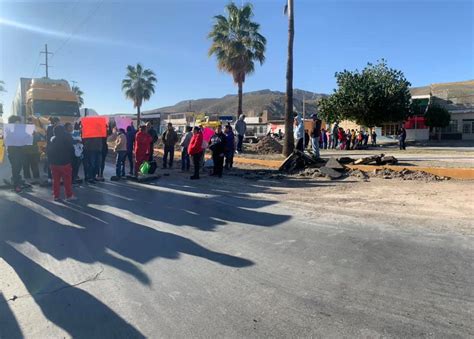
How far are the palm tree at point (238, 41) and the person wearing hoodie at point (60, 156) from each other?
79.7 ft

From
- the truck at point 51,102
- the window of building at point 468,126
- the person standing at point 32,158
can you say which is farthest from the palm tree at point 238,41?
the window of building at point 468,126

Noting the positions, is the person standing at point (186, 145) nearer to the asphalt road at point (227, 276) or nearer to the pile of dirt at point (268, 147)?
the asphalt road at point (227, 276)

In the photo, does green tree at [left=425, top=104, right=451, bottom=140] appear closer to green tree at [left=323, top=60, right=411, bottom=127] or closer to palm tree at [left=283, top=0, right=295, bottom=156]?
green tree at [left=323, top=60, right=411, bottom=127]

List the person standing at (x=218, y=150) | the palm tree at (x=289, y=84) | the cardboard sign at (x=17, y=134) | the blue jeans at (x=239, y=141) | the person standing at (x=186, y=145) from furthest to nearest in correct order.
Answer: the blue jeans at (x=239, y=141)
the palm tree at (x=289, y=84)
the person standing at (x=186, y=145)
the person standing at (x=218, y=150)
the cardboard sign at (x=17, y=134)

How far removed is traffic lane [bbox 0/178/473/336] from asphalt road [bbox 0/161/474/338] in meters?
0.01

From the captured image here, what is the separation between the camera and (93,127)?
1197 cm

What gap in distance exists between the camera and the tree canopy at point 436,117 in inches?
1699

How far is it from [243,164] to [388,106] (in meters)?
21.0

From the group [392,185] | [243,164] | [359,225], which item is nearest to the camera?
[359,225]

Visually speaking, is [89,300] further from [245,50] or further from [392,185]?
[245,50]

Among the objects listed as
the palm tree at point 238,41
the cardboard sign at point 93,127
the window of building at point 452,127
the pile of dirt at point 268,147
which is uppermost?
the palm tree at point 238,41

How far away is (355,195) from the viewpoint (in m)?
9.48

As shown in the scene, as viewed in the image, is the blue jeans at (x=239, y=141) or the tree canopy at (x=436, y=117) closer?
the blue jeans at (x=239, y=141)

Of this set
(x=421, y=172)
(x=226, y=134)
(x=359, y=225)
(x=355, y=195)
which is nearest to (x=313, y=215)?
(x=359, y=225)
